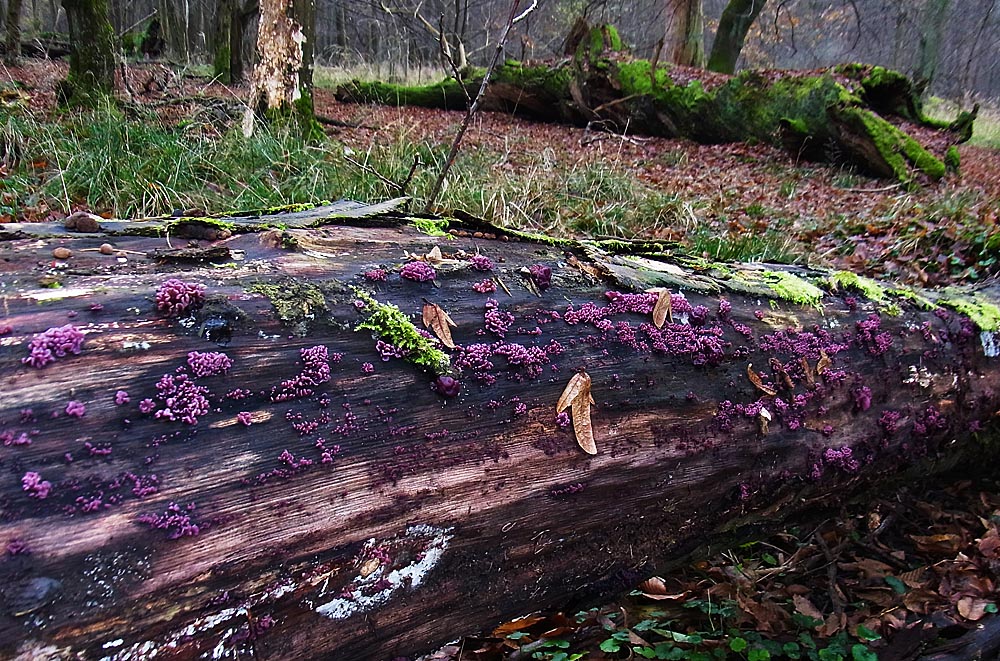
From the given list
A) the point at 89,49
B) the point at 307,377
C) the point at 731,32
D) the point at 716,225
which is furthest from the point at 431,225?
the point at 731,32

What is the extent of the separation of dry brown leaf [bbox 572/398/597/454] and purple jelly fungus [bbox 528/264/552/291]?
0.37 m

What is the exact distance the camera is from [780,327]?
1913 millimetres

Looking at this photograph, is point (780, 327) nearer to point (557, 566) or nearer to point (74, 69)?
point (557, 566)

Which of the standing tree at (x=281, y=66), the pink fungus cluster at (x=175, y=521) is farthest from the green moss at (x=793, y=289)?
the standing tree at (x=281, y=66)

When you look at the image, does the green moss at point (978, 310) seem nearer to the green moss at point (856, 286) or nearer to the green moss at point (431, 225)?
the green moss at point (856, 286)

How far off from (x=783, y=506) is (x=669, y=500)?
18.4 inches

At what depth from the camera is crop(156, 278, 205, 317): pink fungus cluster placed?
4.11ft

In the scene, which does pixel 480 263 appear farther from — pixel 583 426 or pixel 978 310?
pixel 978 310

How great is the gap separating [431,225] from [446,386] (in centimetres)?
81

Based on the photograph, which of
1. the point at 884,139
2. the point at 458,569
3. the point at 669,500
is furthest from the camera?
the point at 884,139

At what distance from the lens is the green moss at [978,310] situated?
7.48ft

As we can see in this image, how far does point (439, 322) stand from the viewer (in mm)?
1495

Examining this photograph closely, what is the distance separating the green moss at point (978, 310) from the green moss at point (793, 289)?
62cm

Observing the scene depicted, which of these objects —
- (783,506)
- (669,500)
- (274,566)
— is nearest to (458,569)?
(274,566)
